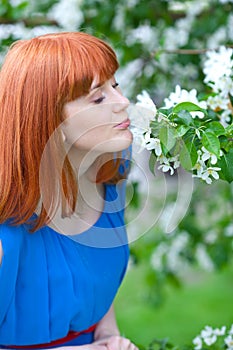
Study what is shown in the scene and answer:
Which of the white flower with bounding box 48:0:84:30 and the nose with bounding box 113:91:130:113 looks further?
the white flower with bounding box 48:0:84:30

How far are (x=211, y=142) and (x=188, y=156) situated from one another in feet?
0.19

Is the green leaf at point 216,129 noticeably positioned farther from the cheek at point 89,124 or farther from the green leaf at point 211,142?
the cheek at point 89,124

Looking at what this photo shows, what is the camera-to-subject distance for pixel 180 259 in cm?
371

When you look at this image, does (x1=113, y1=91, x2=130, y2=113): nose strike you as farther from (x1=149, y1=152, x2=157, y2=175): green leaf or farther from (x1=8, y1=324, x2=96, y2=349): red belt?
(x1=8, y1=324, x2=96, y2=349): red belt

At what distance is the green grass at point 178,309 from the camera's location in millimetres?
4543

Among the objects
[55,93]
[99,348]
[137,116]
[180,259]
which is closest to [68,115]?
[55,93]

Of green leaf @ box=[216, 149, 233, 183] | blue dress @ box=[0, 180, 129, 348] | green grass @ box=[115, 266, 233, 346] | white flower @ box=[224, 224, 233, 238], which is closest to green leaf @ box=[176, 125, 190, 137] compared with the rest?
green leaf @ box=[216, 149, 233, 183]

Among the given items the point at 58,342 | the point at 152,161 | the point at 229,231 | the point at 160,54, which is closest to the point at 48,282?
the point at 58,342

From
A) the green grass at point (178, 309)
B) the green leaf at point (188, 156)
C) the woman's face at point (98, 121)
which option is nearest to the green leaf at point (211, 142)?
the green leaf at point (188, 156)

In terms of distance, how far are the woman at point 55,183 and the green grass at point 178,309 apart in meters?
2.49

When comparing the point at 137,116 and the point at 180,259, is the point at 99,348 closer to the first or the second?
the point at 137,116

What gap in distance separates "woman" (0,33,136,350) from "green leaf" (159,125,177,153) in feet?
0.38

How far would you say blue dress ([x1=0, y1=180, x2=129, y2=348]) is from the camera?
5.57ft

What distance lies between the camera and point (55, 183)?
1.68 m
